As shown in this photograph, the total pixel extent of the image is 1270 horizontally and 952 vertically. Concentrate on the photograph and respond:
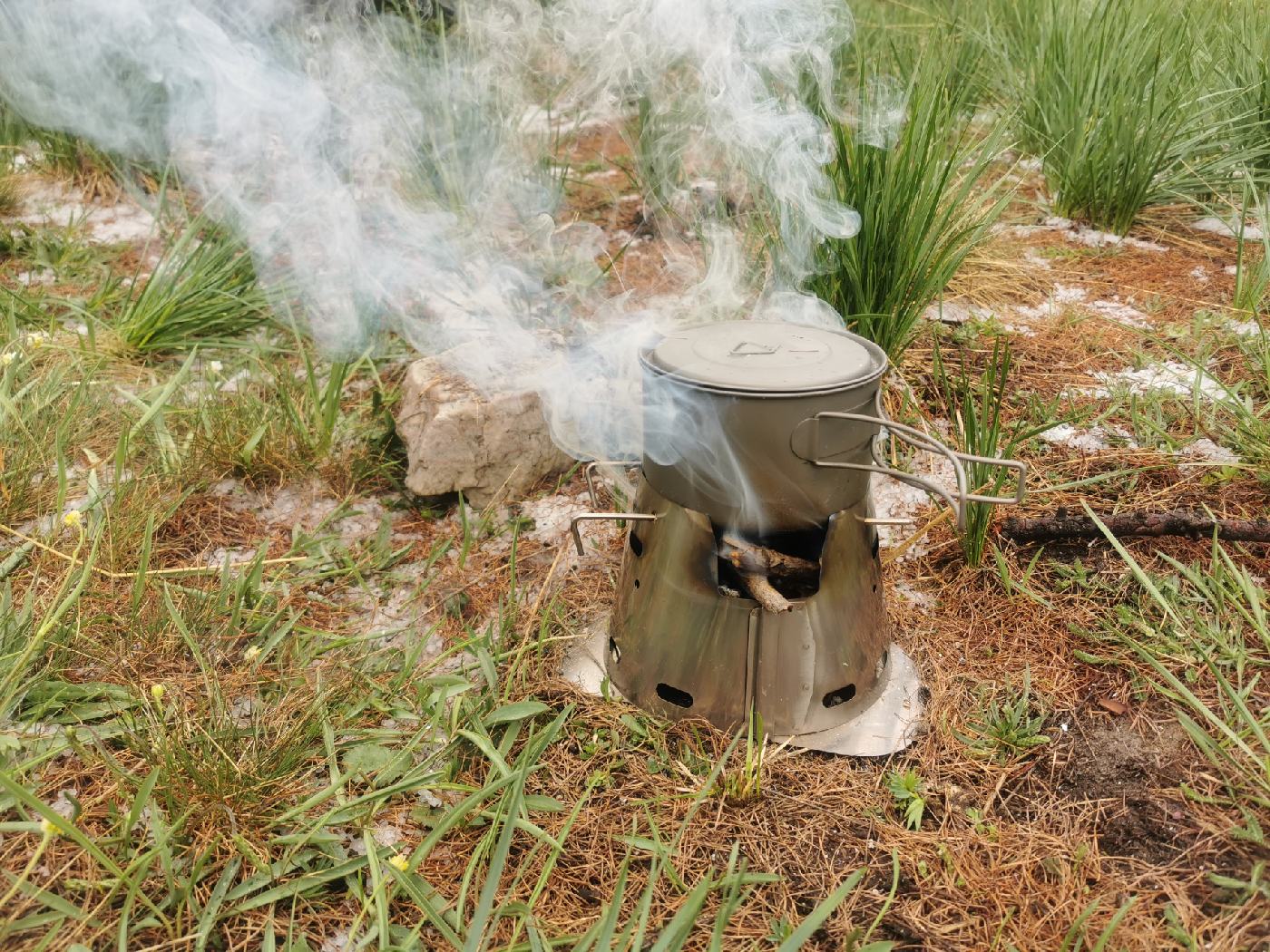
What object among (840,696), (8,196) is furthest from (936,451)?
(8,196)

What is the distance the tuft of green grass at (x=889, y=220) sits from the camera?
249cm

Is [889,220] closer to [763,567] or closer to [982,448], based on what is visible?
[982,448]

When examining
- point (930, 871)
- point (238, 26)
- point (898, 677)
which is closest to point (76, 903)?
point (930, 871)

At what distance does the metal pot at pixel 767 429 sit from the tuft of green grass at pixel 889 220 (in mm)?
841

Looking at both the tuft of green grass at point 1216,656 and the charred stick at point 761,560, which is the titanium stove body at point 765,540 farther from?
the tuft of green grass at point 1216,656

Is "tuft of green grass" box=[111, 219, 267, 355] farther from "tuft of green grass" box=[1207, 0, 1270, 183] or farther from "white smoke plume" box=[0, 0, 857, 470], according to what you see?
"tuft of green grass" box=[1207, 0, 1270, 183]

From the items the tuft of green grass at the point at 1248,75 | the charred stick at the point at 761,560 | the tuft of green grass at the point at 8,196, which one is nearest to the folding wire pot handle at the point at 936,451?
the charred stick at the point at 761,560

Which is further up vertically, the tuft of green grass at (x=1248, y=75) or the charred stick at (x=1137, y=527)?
the tuft of green grass at (x=1248, y=75)

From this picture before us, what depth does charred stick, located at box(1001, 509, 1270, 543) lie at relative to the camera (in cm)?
210

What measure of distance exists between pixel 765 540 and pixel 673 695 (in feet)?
1.36

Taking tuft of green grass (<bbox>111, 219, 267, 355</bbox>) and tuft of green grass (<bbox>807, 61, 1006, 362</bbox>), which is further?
tuft of green grass (<bbox>111, 219, 267, 355</bbox>)

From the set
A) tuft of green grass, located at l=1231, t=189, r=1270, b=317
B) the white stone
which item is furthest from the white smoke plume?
tuft of green grass, located at l=1231, t=189, r=1270, b=317

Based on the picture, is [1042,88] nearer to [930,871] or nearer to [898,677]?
[898,677]

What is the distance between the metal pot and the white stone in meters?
0.91
